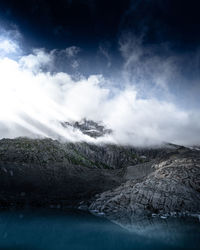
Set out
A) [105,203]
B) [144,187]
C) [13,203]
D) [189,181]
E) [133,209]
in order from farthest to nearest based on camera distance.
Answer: [13,203] < [189,181] < [144,187] < [105,203] < [133,209]

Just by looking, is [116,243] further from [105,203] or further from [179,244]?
[105,203]

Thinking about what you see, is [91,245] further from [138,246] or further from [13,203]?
[13,203]

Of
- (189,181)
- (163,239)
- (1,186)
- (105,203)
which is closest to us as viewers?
(163,239)

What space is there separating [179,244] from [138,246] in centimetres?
709

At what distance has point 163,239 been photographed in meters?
39.2

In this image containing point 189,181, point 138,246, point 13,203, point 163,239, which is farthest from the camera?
point 13,203

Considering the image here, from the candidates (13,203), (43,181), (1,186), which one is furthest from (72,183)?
(13,203)

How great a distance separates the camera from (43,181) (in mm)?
192250

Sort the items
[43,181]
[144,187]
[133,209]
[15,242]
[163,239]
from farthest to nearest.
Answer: [43,181] → [144,187] → [133,209] → [163,239] → [15,242]

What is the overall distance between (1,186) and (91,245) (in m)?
154

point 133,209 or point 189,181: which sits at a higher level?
point 189,181

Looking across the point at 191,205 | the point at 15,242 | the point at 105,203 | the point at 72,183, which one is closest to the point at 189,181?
the point at 191,205

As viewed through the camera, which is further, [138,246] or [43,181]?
[43,181]

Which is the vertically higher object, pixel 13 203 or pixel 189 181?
pixel 189 181
